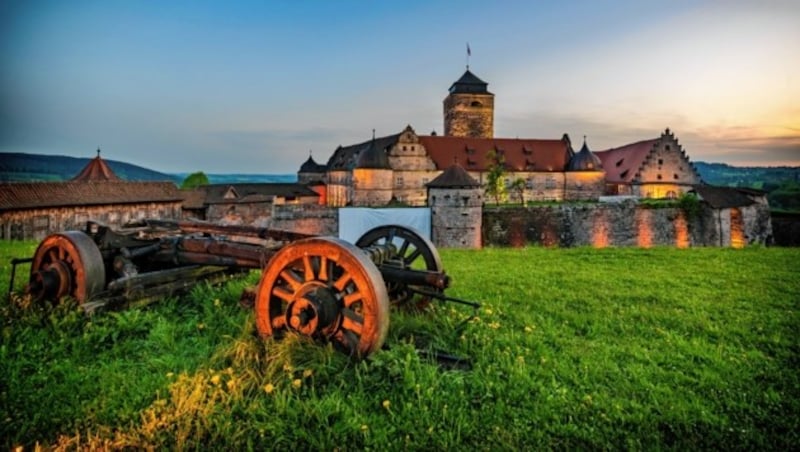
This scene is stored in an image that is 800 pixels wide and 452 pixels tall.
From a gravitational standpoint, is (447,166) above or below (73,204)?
above

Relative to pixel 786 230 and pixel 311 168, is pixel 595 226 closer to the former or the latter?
pixel 786 230

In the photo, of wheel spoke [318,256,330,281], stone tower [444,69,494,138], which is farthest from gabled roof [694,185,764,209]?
wheel spoke [318,256,330,281]

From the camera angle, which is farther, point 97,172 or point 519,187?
point 519,187

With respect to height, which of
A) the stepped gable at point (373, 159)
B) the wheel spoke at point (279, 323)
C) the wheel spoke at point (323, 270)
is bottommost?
the wheel spoke at point (279, 323)

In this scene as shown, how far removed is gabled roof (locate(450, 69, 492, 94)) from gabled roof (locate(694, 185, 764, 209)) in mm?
31858

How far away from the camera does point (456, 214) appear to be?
24.9 meters

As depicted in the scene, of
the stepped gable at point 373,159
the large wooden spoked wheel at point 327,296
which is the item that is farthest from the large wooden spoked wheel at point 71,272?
the stepped gable at point 373,159

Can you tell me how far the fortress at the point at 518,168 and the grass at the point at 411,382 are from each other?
105ft

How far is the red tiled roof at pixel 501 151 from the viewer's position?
40969 millimetres

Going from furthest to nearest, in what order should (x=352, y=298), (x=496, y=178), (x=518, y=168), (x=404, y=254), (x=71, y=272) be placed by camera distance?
(x=518, y=168) < (x=496, y=178) < (x=404, y=254) < (x=71, y=272) < (x=352, y=298)

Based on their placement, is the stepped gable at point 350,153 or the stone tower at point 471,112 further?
the stone tower at point 471,112

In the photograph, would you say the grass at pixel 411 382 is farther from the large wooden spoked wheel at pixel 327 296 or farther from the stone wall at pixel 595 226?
the stone wall at pixel 595 226

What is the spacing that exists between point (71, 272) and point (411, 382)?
409 centimetres

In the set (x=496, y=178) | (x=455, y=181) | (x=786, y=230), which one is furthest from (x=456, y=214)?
(x=786, y=230)
